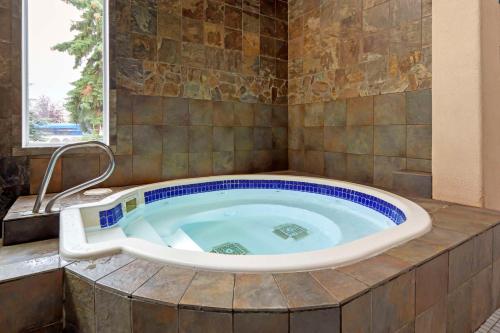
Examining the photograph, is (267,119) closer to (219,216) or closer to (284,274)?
(219,216)

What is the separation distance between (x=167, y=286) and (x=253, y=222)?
57.4 inches

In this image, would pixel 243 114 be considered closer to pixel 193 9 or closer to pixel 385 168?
pixel 193 9

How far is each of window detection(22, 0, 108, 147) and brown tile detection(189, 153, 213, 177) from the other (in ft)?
2.79

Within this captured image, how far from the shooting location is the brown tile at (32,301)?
96cm

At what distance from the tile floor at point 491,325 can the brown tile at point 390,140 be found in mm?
1359

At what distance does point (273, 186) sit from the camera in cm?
293

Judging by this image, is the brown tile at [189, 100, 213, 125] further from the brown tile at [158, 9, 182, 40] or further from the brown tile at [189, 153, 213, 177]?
the brown tile at [158, 9, 182, 40]

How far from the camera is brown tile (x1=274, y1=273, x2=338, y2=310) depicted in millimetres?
750

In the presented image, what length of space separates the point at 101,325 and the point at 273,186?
220 centimetres

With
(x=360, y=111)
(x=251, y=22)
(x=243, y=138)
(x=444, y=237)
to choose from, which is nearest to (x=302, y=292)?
(x=444, y=237)

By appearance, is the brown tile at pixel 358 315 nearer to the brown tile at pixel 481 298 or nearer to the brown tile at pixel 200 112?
the brown tile at pixel 481 298

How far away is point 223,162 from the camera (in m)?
3.15

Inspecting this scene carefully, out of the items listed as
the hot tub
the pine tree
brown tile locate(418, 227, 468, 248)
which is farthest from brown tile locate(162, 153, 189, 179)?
brown tile locate(418, 227, 468, 248)

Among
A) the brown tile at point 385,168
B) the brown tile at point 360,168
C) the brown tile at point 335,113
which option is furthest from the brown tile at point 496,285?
the brown tile at point 335,113
